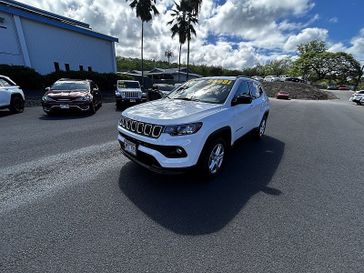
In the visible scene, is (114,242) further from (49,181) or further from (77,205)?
(49,181)

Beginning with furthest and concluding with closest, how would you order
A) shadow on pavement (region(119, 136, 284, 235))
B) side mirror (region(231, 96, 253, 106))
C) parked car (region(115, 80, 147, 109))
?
parked car (region(115, 80, 147, 109))
side mirror (region(231, 96, 253, 106))
shadow on pavement (region(119, 136, 284, 235))

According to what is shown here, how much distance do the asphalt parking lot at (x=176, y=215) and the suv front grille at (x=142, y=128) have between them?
882 millimetres

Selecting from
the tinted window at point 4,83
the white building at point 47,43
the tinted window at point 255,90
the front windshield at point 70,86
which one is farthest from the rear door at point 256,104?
the white building at point 47,43

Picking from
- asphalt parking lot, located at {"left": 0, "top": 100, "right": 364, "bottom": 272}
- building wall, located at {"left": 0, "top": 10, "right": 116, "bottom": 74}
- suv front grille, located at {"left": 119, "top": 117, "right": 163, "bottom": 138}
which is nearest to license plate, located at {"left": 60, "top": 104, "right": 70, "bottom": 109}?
asphalt parking lot, located at {"left": 0, "top": 100, "right": 364, "bottom": 272}

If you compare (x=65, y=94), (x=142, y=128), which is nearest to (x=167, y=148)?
(x=142, y=128)

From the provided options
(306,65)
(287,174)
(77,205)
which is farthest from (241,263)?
(306,65)

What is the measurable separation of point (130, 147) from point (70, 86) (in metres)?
8.29

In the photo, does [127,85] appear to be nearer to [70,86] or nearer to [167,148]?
[70,86]

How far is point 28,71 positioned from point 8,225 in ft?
57.1

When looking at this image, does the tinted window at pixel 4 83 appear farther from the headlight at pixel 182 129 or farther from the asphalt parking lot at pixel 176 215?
the headlight at pixel 182 129

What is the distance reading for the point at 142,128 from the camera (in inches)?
124

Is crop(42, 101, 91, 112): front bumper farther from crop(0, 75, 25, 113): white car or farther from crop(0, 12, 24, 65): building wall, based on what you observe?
crop(0, 12, 24, 65): building wall

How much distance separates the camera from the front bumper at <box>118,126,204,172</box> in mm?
2914

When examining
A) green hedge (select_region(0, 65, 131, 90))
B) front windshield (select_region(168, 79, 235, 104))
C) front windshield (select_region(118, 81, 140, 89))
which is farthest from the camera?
green hedge (select_region(0, 65, 131, 90))
